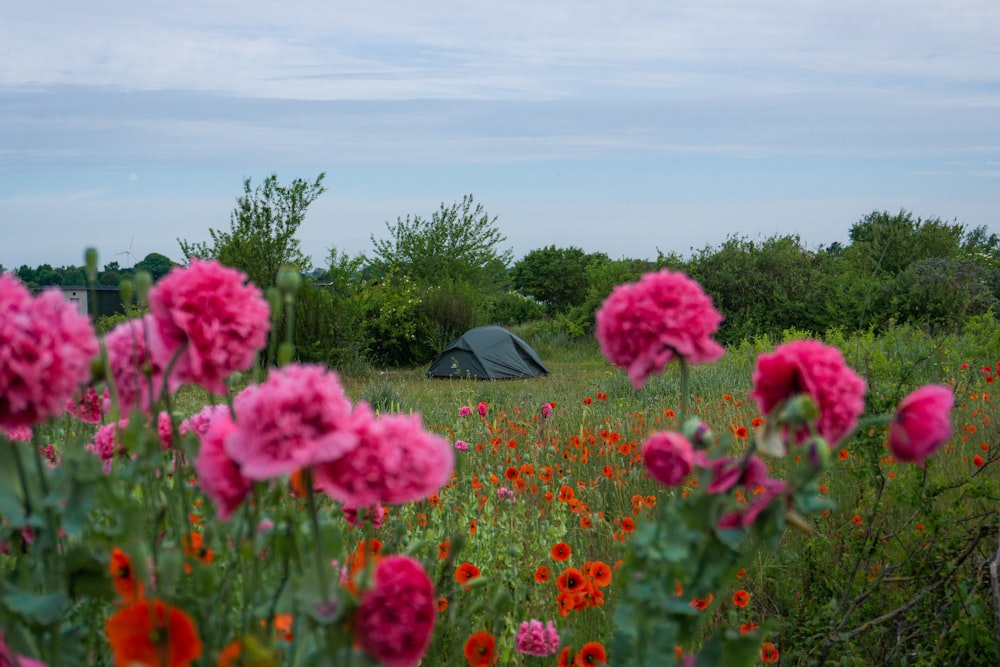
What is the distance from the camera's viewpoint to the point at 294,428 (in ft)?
3.36

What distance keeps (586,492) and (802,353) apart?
3584 millimetres

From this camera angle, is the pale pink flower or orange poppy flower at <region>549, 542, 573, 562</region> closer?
the pale pink flower

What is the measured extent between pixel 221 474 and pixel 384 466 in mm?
239

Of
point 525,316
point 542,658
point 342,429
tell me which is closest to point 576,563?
point 542,658

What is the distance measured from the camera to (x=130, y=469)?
55.4 inches

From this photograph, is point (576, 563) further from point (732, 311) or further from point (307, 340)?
point (732, 311)

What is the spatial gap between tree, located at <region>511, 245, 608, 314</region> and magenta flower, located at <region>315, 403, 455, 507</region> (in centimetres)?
2639

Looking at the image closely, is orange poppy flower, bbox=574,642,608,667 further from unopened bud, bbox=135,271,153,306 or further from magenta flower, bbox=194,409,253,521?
unopened bud, bbox=135,271,153,306

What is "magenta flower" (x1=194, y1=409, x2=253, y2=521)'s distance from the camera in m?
1.13

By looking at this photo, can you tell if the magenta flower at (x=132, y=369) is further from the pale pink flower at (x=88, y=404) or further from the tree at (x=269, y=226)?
the tree at (x=269, y=226)

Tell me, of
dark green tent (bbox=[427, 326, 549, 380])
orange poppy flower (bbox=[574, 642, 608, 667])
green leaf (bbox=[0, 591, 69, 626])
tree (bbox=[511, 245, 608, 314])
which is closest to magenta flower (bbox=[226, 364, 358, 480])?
green leaf (bbox=[0, 591, 69, 626])

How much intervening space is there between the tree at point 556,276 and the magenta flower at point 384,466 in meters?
26.4

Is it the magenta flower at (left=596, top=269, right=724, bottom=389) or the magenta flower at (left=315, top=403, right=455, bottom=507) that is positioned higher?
the magenta flower at (left=596, top=269, right=724, bottom=389)

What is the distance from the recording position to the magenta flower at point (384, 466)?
41.1 inches
